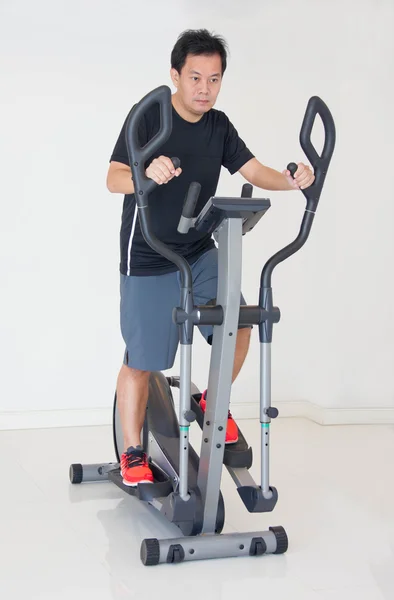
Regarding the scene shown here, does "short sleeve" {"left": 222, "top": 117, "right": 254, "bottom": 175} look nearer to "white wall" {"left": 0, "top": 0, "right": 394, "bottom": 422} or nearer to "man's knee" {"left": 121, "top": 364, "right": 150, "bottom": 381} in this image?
"man's knee" {"left": 121, "top": 364, "right": 150, "bottom": 381}

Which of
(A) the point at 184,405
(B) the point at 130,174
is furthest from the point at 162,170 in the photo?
(A) the point at 184,405

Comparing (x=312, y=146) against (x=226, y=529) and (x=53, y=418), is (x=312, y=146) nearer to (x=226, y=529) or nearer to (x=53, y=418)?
(x=226, y=529)

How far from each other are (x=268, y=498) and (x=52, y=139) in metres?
2.49

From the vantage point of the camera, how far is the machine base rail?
2.56m

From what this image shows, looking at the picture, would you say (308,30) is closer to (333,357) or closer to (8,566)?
(333,357)

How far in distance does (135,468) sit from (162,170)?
1.13 meters

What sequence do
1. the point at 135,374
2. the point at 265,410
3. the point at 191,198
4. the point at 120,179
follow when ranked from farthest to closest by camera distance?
1. the point at 135,374
2. the point at 120,179
3. the point at 265,410
4. the point at 191,198

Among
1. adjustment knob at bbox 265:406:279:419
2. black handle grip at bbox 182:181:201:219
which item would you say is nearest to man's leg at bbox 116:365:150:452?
adjustment knob at bbox 265:406:279:419

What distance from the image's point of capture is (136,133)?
2.48m

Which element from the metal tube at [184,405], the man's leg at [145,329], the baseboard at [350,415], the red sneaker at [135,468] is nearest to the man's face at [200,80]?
the man's leg at [145,329]

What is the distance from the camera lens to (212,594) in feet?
7.86

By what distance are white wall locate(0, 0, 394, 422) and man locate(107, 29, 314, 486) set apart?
1.46 m

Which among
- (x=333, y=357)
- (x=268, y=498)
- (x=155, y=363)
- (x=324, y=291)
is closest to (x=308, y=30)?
(x=324, y=291)

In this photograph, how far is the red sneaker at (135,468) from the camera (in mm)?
2987
